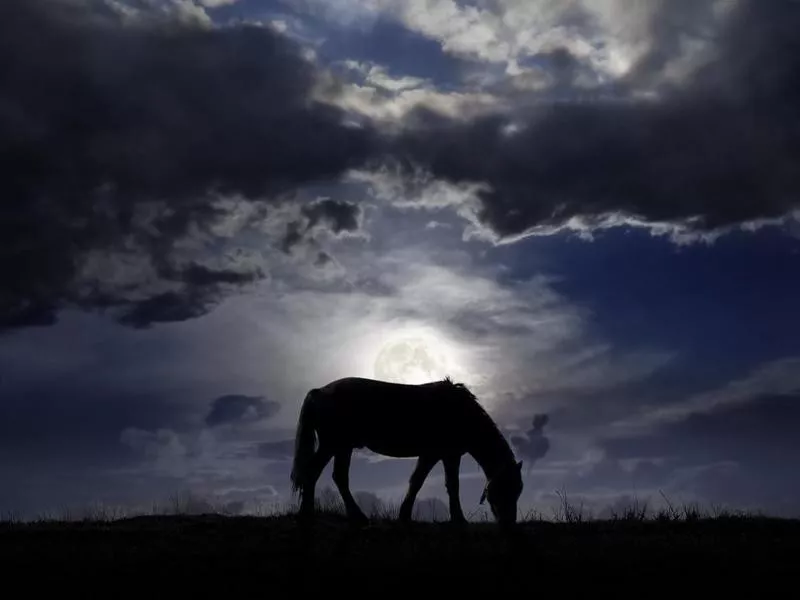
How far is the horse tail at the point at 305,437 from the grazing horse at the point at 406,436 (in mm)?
19

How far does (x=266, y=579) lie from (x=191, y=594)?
1122 mm

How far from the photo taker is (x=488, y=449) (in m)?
18.3

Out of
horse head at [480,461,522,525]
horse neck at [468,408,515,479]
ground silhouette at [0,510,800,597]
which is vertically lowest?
ground silhouette at [0,510,800,597]

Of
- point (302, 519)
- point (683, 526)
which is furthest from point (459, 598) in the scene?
point (683, 526)

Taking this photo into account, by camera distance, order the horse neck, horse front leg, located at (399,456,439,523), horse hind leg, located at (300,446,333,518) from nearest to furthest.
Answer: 1. horse hind leg, located at (300,446,333,518)
2. the horse neck
3. horse front leg, located at (399,456,439,523)

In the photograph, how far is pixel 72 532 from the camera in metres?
17.3

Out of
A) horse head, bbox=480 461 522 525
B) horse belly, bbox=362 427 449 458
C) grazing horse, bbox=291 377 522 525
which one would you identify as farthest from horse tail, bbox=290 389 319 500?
horse head, bbox=480 461 522 525

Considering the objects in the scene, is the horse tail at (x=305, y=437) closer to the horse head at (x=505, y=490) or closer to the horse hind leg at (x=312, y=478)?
the horse hind leg at (x=312, y=478)

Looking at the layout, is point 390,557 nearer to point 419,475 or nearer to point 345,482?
point 345,482

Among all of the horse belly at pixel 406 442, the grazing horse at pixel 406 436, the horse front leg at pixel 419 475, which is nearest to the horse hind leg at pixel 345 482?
the grazing horse at pixel 406 436

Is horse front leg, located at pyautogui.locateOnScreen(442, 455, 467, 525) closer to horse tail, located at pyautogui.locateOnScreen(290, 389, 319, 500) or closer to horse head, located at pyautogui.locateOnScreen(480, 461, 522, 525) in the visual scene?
horse head, located at pyautogui.locateOnScreen(480, 461, 522, 525)

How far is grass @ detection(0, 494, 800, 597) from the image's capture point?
1164cm

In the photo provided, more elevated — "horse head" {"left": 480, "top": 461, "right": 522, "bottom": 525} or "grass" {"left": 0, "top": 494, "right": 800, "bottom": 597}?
"horse head" {"left": 480, "top": 461, "right": 522, "bottom": 525}

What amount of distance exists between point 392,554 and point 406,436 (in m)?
4.87
